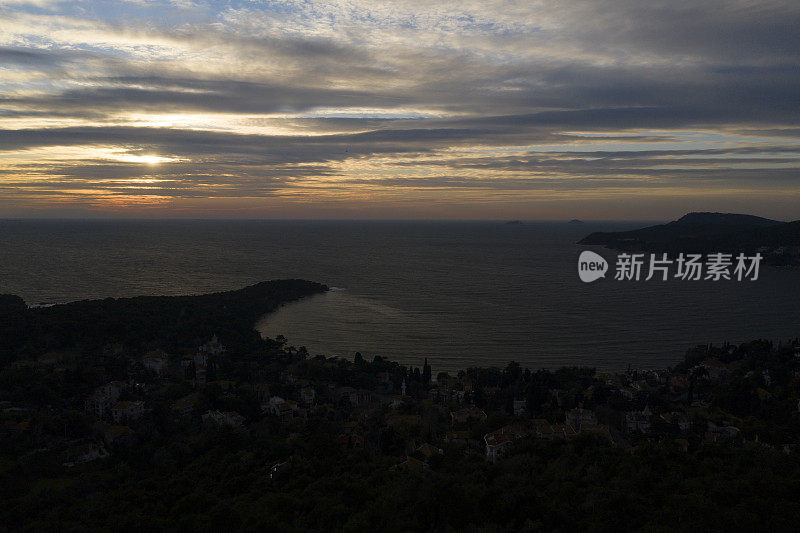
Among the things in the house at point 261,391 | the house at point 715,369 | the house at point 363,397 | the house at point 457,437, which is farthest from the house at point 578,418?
the house at point 261,391

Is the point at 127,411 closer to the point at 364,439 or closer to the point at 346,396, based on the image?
the point at 346,396

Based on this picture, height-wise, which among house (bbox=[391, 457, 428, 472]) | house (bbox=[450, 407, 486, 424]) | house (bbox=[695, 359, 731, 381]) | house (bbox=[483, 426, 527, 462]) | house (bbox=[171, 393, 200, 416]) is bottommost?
house (bbox=[171, 393, 200, 416])

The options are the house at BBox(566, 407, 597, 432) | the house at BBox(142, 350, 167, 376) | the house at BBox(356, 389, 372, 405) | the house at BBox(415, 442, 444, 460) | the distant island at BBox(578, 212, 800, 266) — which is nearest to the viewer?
the house at BBox(415, 442, 444, 460)

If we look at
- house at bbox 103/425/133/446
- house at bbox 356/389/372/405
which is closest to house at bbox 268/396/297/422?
house at bbox 356/389/372/405

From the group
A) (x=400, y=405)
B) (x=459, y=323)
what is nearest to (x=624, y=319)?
(x=459, y=323)

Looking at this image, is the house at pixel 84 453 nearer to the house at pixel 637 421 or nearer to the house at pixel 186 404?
the house at pixel 186 404

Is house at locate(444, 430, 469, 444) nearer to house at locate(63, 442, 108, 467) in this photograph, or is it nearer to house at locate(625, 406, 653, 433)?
house at locate(625, 406, 653, 433)

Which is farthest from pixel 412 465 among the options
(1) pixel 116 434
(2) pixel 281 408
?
(1) pixel 116 434
